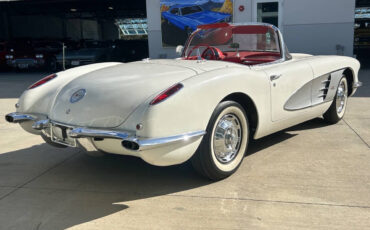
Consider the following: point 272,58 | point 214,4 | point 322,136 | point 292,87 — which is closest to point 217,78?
point 292,87

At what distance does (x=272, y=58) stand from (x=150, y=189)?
2.31 metres

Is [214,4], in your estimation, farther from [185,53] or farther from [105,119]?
[105,119]

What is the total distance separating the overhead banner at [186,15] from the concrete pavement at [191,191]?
11.4 m

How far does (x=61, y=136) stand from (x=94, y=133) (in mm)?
515

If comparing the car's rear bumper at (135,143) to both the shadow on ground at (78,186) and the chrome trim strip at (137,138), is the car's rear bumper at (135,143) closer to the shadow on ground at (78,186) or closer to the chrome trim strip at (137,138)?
the chrome trim strip at (137,138)

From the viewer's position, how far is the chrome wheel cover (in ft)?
17.8

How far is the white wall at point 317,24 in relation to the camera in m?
14.2

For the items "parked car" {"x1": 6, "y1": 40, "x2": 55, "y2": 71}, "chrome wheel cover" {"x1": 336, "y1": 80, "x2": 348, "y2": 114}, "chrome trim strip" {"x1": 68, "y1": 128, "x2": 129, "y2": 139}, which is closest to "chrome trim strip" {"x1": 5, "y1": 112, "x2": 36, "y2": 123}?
"chrome trim strip" {"x1": 68, "y1": 128, "x2": 129, "y2": 139}

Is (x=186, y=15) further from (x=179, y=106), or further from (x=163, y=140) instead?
(x=163, y=140)

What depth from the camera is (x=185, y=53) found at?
16.8ft

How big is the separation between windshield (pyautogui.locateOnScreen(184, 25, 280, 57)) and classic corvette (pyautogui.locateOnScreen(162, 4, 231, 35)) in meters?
10.7

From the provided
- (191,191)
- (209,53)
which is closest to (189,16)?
(209,53)

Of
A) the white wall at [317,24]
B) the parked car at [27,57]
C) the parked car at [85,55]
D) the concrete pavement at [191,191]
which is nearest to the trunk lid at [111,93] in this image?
the concrete pavement at [191,191]

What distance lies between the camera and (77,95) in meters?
3.36
